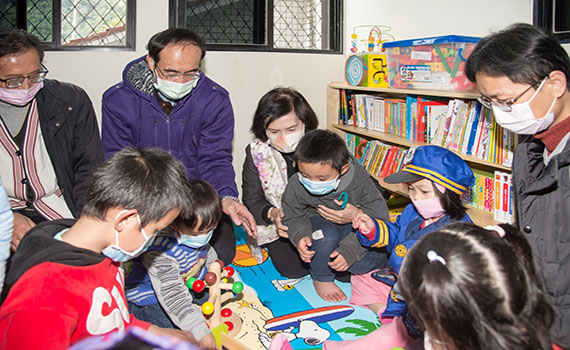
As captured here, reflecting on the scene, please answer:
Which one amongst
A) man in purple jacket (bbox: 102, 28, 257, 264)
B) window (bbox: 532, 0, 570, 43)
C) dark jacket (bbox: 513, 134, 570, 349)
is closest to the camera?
dark jacket (bbox: 513, 134, 570, 349)

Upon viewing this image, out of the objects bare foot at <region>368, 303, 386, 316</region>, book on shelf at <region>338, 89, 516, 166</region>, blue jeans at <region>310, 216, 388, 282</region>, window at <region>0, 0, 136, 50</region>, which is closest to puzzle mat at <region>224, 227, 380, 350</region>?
bare foot at <region>368, 303, 386, 316</region>

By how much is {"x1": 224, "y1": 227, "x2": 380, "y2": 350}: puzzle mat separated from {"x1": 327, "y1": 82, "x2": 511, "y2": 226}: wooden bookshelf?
843mm

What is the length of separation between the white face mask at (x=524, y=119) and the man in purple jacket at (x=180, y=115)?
1299 mm

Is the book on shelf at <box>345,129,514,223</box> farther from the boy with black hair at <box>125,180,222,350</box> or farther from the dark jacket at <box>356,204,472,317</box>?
the boy with black hair at <box>125,180,222,350</box>

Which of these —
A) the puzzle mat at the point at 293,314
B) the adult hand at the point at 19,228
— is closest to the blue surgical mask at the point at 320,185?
the puzzle mat at the point at 293,314

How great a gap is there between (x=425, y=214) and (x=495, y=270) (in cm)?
109

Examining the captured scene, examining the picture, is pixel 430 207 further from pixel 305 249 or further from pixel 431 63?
pixel 431 63

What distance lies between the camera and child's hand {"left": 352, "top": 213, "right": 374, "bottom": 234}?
2.30 metres

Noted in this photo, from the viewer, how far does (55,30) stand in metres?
3.39

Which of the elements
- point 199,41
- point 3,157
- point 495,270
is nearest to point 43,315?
point 495,270

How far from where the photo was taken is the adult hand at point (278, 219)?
8.76 feet

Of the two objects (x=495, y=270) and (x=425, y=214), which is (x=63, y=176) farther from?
(x=495, y=270)

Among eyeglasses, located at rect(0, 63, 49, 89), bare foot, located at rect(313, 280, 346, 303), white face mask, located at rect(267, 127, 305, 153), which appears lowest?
bare foot, located at rect(313, 280, 346, 303)

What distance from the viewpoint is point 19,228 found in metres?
1.97
